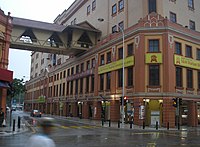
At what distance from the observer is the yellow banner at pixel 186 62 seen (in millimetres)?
33719

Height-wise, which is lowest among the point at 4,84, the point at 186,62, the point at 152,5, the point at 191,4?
the point at 4,84

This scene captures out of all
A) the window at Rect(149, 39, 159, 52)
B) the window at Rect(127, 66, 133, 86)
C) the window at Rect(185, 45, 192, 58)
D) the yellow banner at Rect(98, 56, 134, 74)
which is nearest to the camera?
the window at Rect(149, 39, 159, 52)

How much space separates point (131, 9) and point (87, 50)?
1211 centimetres

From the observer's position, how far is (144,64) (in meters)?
33.5

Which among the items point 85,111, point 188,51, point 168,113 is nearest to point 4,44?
point 168,113

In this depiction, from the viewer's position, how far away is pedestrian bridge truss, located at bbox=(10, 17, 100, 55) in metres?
44.5

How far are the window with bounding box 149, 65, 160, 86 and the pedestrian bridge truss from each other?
1820 centimetres

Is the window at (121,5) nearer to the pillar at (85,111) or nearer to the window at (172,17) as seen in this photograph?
the window at (172,17)

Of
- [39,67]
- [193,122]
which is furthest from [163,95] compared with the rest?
[39,67]

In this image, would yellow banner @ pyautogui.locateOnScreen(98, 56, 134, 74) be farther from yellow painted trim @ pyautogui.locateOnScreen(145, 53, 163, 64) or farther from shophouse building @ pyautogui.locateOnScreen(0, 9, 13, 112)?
shophouse building @ pyautogui.locateOnScreen(0, 9, 13, 112)

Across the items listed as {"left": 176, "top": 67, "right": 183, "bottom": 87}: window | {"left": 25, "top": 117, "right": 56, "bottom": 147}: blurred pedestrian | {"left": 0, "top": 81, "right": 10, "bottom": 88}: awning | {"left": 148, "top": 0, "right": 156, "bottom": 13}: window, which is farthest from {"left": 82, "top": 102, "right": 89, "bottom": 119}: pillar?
{"left": 25, "top": 117, "right": 56, "bottom": 147}: blurred pedestrian

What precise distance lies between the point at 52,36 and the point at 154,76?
2370 cm

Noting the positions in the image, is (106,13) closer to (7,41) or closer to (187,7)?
(187,7)

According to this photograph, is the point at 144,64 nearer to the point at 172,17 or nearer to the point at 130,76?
the point at 130,76
